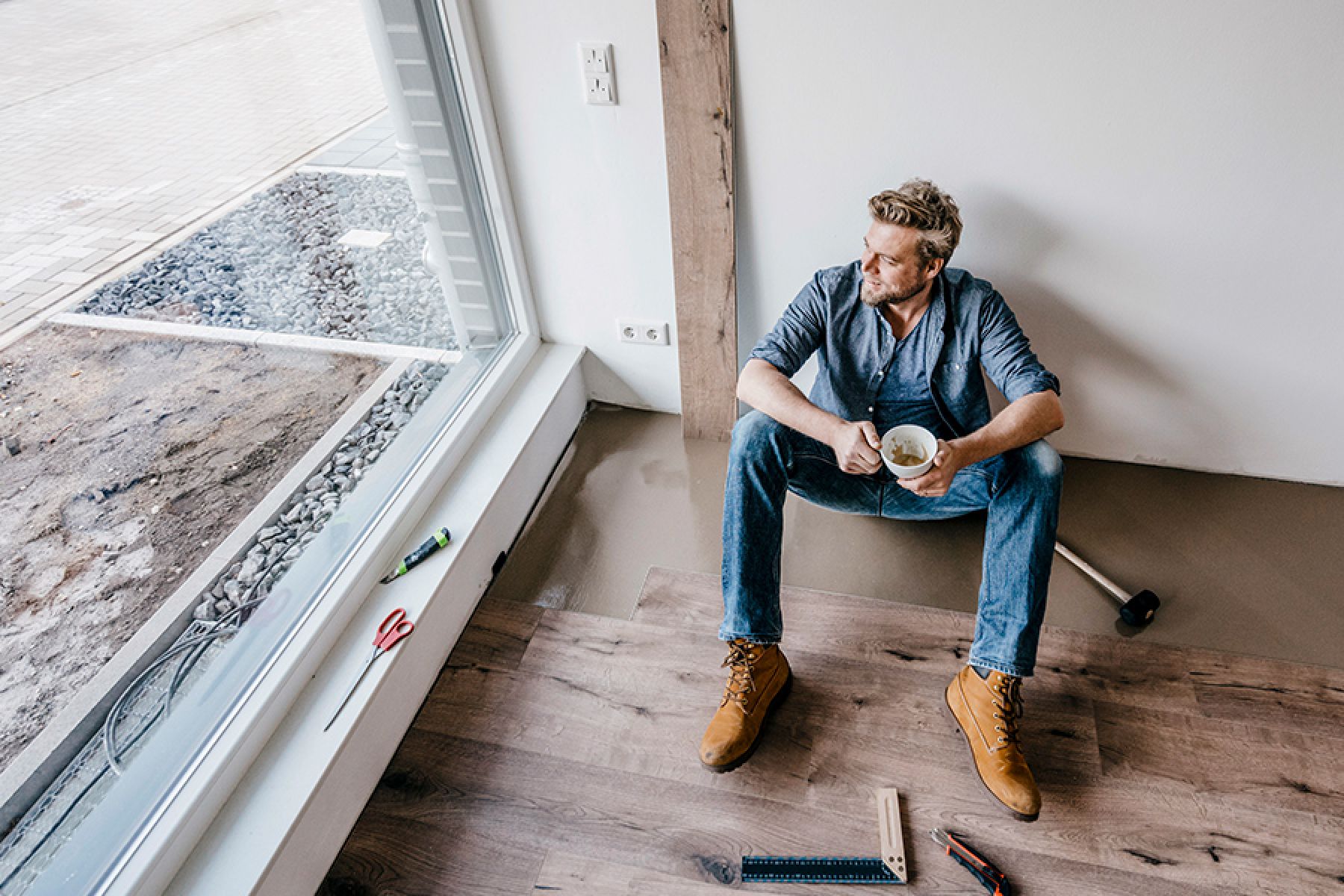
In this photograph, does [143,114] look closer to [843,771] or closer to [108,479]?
[108,479]

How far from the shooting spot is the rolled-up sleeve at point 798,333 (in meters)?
1.86

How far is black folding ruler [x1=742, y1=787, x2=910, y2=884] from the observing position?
1.50 meters

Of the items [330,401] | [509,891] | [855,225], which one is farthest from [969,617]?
[330,401]

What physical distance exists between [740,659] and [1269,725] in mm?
1099

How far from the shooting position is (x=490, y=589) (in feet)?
6.84

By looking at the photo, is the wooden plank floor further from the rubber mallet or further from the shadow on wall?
the shadow on wall

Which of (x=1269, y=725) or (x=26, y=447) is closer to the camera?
(x=26, y=447)

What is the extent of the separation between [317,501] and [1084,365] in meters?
1.95

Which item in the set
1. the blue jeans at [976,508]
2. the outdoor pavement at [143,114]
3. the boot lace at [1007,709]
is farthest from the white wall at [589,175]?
the boot lace at [1007,709]

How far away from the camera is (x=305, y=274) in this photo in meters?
1.90

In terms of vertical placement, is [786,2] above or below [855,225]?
above

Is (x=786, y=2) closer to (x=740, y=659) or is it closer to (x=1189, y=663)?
(x=740, y=659)

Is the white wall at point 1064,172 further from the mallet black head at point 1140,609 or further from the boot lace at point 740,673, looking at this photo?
the boot lace at point 740,673

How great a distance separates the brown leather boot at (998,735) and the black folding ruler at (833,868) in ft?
0.73
